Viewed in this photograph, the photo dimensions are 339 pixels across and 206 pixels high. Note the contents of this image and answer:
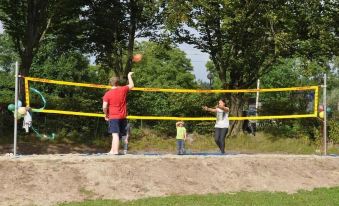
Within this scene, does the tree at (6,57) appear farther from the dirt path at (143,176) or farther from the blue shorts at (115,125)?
the dirt path at (143,176)

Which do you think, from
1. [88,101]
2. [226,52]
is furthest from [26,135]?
[226,52]

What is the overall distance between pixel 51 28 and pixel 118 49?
3757 millimetres

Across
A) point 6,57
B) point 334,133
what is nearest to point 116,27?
point 334,133

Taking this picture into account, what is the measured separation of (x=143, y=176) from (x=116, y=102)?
191 centimetres

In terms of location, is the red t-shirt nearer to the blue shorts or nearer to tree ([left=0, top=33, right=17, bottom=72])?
the blue shorts

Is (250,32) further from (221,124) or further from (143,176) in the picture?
(143,176)

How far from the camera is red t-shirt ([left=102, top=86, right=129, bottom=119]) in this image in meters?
11.8

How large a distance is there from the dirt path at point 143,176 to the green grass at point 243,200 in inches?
16.0

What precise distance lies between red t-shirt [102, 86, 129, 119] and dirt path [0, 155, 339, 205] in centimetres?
95

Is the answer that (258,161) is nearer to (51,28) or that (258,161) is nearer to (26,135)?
(26,135)

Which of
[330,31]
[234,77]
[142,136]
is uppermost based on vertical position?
[330,31]

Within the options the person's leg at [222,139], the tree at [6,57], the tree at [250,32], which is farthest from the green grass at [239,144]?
the tree at [6,57]

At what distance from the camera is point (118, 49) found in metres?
28.8

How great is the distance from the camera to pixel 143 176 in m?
10.8
